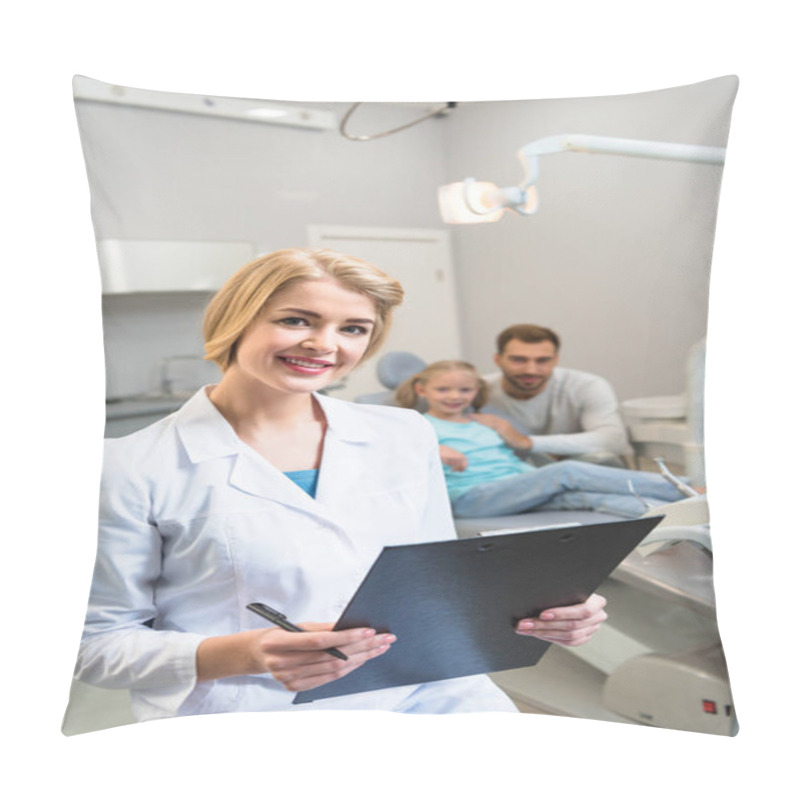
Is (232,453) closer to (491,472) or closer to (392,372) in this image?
(392,372)

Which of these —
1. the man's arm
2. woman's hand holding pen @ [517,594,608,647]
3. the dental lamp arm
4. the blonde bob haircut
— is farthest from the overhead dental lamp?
woman's hand holding pen @ [517,594,608,647]

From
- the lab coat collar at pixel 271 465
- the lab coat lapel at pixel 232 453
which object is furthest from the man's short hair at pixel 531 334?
the lab coat lapel at pixel 232 453

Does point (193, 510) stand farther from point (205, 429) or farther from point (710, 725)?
point (710, 725)

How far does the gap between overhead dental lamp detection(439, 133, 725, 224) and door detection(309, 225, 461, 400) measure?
51 mm

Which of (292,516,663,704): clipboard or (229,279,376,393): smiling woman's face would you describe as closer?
(292,516,663,704): clipboard

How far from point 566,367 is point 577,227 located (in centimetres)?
24

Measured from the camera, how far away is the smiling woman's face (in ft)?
5.51

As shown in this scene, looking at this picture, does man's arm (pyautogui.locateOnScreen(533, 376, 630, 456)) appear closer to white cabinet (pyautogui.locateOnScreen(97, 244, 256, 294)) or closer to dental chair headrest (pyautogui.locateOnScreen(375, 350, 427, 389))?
dental chair headrest (pyautogui.locateOnScreen(375, 350, 427, 389))

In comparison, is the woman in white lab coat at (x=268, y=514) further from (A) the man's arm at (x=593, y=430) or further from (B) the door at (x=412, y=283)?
(A) the man's arm at (x=593, y=430)

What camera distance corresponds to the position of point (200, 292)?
1.69m

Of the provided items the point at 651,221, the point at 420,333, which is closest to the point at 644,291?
the point at 651,221

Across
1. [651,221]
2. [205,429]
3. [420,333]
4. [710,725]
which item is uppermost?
[651,221]

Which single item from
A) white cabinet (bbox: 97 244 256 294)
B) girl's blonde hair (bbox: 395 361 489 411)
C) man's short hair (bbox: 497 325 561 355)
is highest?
white cabinet (bbox: 97 244 256 294)

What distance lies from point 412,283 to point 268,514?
454 millimetres
